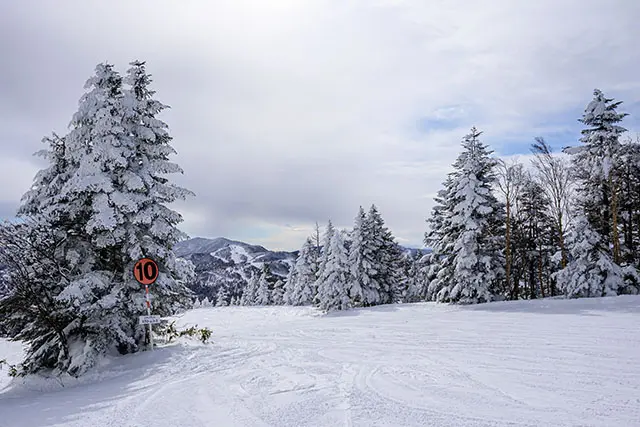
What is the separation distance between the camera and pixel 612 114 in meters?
22.0

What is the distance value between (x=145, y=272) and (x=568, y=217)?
82.8ft

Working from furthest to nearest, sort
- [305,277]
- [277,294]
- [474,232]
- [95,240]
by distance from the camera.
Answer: [277,294] → [305,277] → [474,232] → [95,240]

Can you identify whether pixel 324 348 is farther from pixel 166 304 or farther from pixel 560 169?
pixel 560 169

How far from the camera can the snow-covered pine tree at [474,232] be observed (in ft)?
74.7

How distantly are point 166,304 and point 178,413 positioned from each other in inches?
270

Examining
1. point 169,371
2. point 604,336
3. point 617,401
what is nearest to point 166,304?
point 169,371

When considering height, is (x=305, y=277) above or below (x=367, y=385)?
above

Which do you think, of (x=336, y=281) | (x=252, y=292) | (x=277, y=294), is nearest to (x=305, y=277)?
(x=277, y=294)

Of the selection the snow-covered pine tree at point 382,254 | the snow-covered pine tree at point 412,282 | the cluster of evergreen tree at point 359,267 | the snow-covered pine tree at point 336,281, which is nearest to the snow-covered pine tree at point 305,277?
the cluster of evergreen tree at point 359,267

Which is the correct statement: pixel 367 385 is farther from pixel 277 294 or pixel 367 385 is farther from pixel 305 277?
pixel 277 294

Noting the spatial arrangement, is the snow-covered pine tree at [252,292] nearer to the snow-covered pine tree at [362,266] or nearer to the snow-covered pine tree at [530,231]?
the snow-covered pine tree at [362,266]

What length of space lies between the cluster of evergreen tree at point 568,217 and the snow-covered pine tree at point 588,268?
44mm

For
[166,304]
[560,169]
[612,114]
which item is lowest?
[166,304]

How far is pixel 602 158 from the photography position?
71.9 ft
